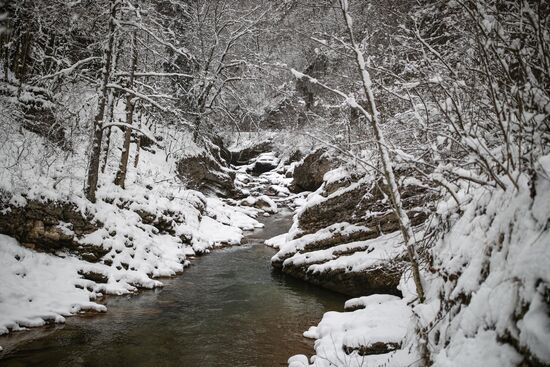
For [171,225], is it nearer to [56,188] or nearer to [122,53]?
[56,188]

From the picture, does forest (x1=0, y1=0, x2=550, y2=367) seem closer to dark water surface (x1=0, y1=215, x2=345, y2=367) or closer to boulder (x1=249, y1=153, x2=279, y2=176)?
dark water surface (x1=0, y1=215, x2=345, y2=367)

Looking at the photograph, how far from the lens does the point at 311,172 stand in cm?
2459

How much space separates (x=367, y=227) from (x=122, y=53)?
9.95 meters

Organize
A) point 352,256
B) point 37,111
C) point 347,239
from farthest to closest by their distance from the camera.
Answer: point 37,111 < point 347,239 < point 352,256

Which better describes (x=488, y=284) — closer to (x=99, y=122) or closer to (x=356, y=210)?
(x=356, y=210)

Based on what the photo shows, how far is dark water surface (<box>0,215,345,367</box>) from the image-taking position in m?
5.39

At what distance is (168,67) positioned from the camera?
16281 millimetres

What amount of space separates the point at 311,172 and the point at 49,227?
18653mm

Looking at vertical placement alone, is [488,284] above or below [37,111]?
below

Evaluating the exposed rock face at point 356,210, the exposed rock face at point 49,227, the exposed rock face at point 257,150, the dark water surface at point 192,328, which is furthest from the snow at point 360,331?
the exposed rock face at point 257,150

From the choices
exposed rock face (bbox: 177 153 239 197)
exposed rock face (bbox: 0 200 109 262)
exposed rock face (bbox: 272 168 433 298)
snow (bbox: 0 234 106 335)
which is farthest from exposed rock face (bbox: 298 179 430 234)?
exposed rock face (bbox: 177 153 239 197)

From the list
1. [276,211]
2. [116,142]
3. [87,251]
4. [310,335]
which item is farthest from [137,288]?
[276,211]

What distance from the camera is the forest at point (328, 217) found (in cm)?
217

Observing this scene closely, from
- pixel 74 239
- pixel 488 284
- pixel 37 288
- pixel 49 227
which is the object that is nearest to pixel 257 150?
pixel 74 239
